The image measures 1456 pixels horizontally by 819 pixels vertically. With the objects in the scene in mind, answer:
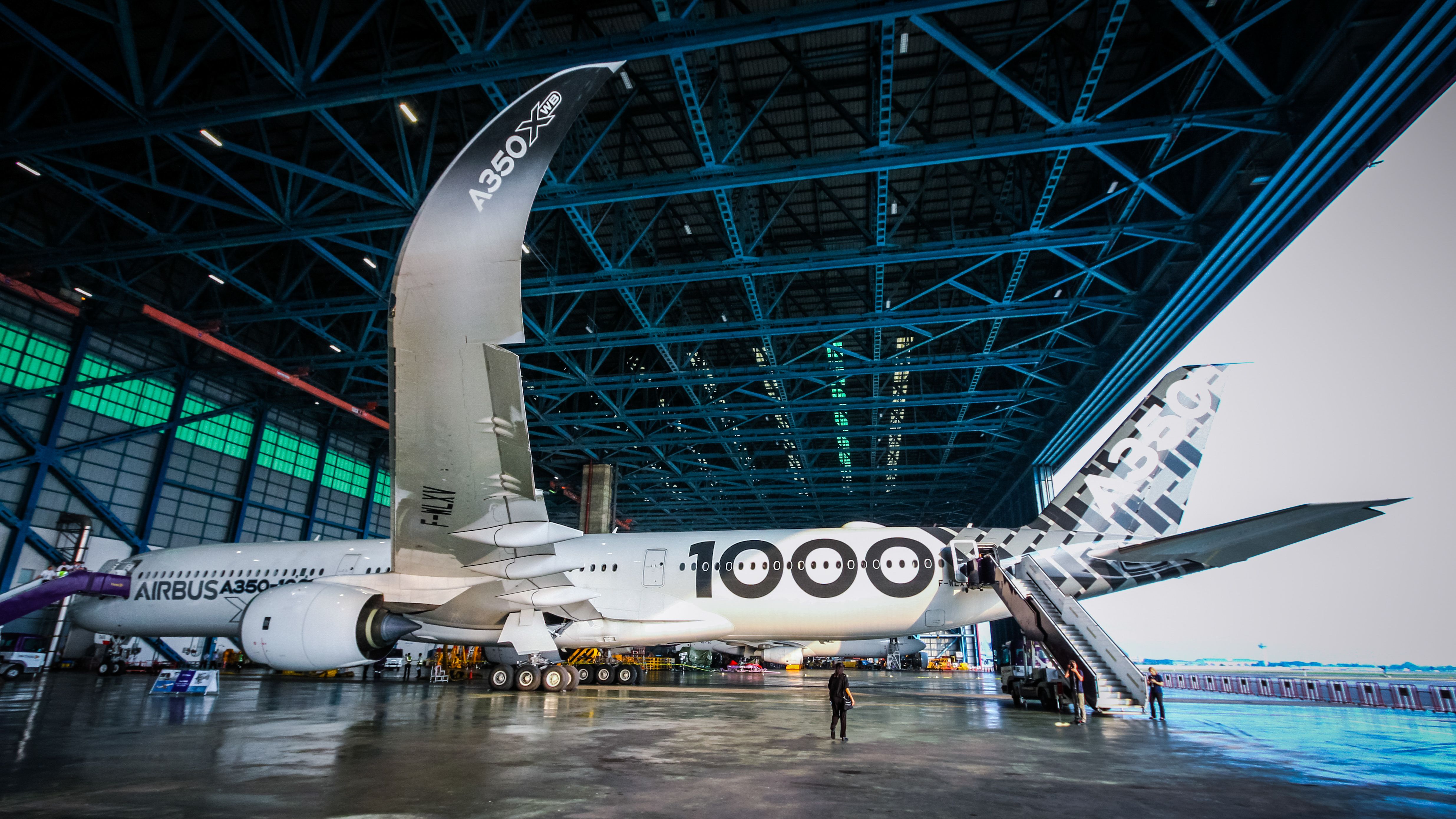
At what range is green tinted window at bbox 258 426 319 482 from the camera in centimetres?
3275

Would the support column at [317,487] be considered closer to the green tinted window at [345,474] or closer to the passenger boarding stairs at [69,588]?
the green tinted window at [345,474]

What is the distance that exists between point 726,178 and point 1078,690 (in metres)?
11.8

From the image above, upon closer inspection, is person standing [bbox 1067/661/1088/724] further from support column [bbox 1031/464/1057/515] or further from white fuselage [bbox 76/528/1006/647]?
support column [bbox 1031/464/1057/515]

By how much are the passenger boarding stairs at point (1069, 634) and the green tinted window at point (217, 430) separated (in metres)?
31.9

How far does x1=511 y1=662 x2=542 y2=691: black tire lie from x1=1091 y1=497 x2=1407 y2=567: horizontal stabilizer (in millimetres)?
13655

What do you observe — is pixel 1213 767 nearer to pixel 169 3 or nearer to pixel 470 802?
pixel 470 802

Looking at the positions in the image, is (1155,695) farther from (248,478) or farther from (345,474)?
(345,474)

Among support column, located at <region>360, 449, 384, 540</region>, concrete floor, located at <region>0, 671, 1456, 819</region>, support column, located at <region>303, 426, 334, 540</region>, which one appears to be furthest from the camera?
support column, located at <region>360, 449, 384, 540</region>

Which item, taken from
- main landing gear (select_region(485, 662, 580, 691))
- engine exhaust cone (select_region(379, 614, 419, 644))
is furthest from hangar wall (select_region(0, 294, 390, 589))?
engine exhaust cone (select_region(379, 614, 419, 644))

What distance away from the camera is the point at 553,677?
17.5 metres

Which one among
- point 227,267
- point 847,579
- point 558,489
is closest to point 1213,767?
point 847,579

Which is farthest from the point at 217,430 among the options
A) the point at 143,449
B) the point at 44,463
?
the point at 44,463

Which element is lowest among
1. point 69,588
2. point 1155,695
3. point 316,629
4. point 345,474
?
point 1155,695

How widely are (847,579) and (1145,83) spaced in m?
11.4
